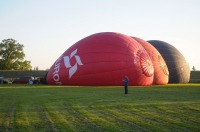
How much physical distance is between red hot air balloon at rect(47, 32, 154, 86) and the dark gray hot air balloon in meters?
9.41

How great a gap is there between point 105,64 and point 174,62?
14.3m

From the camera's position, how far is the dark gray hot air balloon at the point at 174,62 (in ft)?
137

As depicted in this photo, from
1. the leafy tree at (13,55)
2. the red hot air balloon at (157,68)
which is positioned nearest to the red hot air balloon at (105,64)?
the red hot air balloon at (157,68)

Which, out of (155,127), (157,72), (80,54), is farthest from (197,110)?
(157,72)

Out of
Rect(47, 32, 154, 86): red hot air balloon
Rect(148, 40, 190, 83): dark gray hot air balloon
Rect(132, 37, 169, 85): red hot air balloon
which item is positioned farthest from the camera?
Rect(148, 40, 190, 83): dark gray hot air balloon

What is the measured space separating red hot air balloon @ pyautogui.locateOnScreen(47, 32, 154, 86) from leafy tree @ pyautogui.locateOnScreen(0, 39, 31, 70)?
4374 cm

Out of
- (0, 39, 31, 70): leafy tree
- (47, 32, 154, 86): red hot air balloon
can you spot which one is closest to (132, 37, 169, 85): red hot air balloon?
(47, 32, 154, 86): red hot air balloon

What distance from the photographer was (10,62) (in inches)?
2943

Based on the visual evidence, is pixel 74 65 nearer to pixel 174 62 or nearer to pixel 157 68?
pixel 157 68

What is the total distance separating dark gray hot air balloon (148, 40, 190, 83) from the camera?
4178 centimetres

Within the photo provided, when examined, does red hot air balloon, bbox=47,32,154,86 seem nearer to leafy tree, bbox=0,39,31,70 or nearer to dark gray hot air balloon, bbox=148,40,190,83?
dark gray hot air balloon, bbox=148,40,190,83

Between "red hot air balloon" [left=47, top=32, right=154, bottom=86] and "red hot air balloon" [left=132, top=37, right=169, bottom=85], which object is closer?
"red hot air balloon" [left=47, top=32, right=154, bottom=86]

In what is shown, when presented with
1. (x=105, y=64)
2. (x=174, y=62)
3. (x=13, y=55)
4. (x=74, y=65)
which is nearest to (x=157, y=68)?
(x=105, y=64)

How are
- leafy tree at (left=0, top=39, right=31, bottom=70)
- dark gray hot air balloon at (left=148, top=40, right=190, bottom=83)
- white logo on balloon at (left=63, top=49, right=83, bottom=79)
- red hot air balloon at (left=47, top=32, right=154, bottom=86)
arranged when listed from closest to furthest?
1. red hot air balloon at (left=47, top=32, right=154, bottom=86)
2. white logo on balloon at (left=63, top=49, right=83, bottom=79)
3. dark gray hot air balloon at (left=148, top=40, right=190, bottom=83)
4. leafy tree at (left=0, top=39, right=31, bottom=70)
